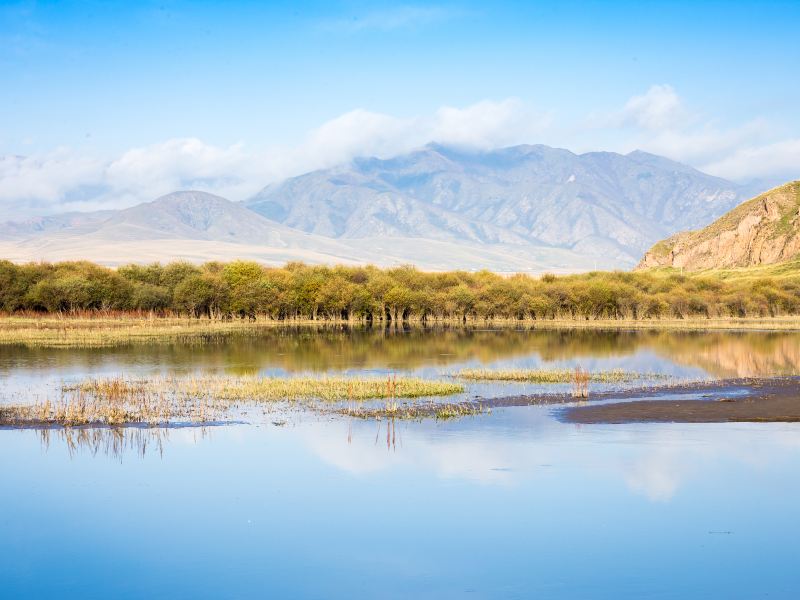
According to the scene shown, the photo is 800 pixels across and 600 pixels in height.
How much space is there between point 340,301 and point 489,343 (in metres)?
40.4

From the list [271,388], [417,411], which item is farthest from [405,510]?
[271,388]

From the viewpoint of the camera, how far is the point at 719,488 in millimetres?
20391

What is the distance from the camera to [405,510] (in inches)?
734

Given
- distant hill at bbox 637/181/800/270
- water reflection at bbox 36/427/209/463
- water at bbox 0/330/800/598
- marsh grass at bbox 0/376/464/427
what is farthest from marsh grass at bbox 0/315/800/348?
distant hill at bbox 637/181/800/270

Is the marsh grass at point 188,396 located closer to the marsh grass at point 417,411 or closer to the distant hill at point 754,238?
the marsh grass at point 417,411

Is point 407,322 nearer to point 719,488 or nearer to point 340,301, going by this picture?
point 340,301

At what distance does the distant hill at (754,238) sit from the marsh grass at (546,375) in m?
137

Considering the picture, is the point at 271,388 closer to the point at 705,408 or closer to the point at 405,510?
the point at 705,408

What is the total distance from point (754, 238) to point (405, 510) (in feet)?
586

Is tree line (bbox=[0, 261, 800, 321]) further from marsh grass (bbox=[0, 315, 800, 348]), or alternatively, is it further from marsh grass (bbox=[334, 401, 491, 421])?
marsh grass (bbox=[334, 401, 491, 421])

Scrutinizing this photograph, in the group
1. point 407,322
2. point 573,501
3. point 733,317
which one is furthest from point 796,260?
point 573,501

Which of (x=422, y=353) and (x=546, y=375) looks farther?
(x=422, y=353)

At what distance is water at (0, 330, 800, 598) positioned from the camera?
14828 mm

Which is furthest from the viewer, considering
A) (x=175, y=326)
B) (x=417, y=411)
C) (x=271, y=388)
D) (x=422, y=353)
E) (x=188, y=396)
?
(x=175, y=326)
